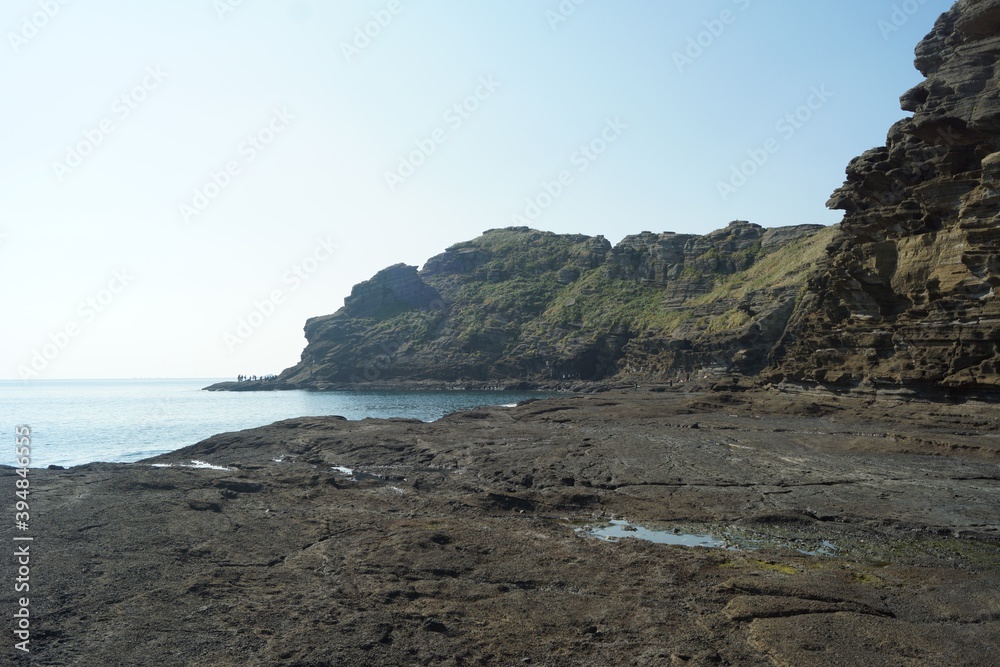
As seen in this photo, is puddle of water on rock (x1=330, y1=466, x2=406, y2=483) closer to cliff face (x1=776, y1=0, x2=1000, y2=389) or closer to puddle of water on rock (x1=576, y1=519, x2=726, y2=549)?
puddle of water on rock (x1=576, y1=519, x2=726, y2=549)

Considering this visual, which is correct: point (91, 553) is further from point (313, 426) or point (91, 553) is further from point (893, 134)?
point (893, 134)

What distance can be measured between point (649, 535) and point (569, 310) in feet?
379

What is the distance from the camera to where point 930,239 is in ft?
126

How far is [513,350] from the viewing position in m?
130

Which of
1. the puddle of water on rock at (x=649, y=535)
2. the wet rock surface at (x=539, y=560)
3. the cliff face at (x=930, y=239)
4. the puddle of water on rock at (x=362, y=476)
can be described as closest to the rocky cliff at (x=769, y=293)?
the cliff face at (x=930, y=239)

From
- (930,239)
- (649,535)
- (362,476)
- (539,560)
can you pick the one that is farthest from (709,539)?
(930,239)

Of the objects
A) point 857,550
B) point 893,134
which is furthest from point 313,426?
point 893,134

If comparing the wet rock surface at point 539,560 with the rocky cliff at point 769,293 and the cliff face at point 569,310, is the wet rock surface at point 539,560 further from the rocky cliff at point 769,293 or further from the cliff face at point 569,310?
the cliff face at point 569,310

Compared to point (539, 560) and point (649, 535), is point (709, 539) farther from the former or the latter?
point (539, 560)

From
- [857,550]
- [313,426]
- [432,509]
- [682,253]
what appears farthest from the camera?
[682,253]

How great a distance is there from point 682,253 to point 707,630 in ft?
408

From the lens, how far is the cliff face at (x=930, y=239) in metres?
33.5

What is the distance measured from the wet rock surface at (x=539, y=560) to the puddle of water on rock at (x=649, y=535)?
0.43 meters

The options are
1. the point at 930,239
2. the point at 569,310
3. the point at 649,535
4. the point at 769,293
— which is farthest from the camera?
the point at 569,310
